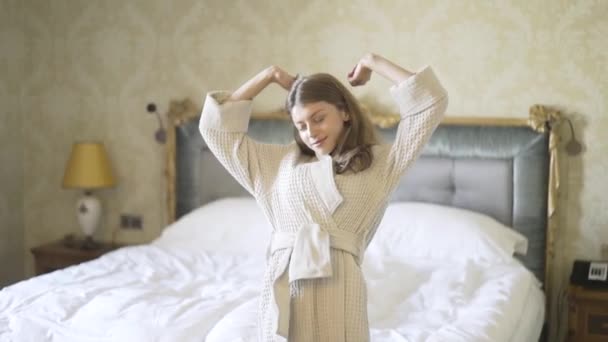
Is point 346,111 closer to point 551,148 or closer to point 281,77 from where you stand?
point 281,77

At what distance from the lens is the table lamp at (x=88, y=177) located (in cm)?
366

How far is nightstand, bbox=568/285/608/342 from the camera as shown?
2762 millimetres

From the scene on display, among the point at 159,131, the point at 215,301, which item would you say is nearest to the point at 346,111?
the point at 215,301

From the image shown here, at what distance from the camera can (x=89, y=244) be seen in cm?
372

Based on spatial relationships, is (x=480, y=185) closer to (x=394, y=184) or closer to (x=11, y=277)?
(x=394, y=184)

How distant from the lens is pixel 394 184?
1.60m

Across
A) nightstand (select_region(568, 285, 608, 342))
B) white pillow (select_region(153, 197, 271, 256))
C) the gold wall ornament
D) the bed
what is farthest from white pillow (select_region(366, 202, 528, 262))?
white pillow (select_region(153, 197, 271, 256))

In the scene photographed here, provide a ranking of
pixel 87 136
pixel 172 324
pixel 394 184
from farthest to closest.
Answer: pixel 87 136 < pixel 172 324 < pixel 394 184

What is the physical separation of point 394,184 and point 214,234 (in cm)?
176

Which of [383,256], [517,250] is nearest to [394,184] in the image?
[383,256]

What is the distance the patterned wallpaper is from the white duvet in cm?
63

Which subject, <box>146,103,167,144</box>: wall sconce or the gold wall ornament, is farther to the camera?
<box>146,103,167,144</box>: wall sconce

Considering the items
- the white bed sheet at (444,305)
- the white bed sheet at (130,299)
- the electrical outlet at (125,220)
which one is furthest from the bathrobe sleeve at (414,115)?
the electrical outlet at (125,220)

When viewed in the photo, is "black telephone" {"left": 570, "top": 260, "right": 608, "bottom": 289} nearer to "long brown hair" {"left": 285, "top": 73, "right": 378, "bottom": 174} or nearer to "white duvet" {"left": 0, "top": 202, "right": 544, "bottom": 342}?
"white duvet" {"left": 0, "top": 202, "right": 544, "bottom": 342}
